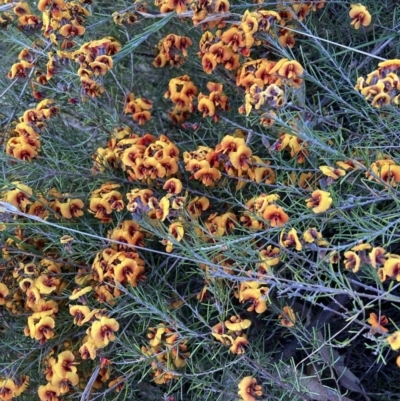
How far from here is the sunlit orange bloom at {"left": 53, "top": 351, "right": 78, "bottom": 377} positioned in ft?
4.86

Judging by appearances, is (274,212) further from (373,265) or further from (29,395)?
(29,395)

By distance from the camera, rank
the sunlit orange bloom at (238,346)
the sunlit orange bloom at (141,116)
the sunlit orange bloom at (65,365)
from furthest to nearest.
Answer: the sunlit orange bloom at (141,116), the sunlit orange bloom at (65,365), the sunlit orange bloom at (238,346)

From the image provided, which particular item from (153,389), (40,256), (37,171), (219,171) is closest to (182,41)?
(219,171)

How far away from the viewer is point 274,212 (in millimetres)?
1363

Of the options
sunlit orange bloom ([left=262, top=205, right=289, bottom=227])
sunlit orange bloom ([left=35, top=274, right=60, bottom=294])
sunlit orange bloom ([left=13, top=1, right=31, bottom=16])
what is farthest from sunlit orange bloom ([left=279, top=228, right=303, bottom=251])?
sunlit orange bloom ([left=13, top=1, right=31, bottom=16])

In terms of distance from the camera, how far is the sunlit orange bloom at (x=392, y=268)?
119cm

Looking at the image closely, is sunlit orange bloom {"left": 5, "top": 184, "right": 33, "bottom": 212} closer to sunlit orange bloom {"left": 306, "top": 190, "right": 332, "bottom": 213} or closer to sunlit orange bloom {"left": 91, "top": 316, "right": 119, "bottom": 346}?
sunlit orange bloom {"left": 91, "top": 316, "right": 119, "bottom": 346}

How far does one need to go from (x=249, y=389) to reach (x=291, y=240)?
13.7 inches

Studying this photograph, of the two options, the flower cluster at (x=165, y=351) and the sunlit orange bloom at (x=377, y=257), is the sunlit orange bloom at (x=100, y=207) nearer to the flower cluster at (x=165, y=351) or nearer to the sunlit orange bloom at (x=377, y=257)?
the flower cluster at (x=165, y=351)

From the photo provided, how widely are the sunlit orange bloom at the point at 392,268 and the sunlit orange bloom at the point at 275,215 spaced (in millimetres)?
250

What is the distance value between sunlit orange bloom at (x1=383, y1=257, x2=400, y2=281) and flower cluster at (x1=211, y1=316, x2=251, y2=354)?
0.34 metres

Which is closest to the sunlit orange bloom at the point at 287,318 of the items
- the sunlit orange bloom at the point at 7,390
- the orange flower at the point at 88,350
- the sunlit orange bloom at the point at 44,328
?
the orange flower at the point at 88,350

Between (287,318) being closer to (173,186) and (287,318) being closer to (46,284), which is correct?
(173,186)

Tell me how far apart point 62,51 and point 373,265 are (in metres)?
1.00
